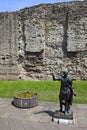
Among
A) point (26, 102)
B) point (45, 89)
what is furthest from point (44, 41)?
point (26, 102)

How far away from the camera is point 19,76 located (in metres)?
14.4

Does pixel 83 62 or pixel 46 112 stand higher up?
pixel 83 62

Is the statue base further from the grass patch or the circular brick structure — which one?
the grass patch

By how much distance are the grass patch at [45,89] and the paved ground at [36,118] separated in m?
0.86

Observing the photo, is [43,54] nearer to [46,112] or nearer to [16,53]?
[16,53]

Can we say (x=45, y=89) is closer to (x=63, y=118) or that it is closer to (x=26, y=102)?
(x=26, y=102)

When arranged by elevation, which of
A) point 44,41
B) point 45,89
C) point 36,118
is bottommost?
point 36,118

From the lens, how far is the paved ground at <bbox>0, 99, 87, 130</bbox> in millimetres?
6715

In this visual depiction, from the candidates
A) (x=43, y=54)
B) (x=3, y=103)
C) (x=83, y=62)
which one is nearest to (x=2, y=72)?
(x=43, y=54)

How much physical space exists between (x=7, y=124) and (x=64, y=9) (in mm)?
7994

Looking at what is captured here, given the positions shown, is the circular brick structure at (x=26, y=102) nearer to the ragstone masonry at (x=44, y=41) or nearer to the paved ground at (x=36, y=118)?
the paved ground at (x=36, y=118)

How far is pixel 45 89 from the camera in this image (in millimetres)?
11211

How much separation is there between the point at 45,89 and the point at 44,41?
11.5 ft

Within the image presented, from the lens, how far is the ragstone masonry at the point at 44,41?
13148mm
